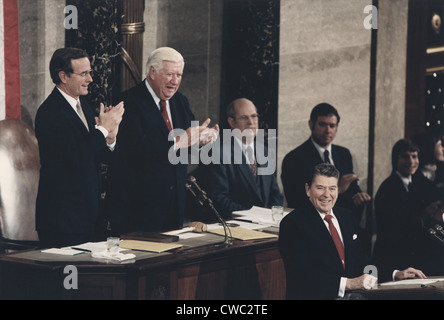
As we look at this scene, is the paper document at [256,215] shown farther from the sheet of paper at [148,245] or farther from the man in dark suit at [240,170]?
the sheet of paper at [148,245]

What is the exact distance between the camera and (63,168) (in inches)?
168

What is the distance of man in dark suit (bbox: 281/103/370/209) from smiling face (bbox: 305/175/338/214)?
1909mm

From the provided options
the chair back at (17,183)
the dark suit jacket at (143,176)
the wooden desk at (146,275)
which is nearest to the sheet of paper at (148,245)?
the wooden desk at (146,275)

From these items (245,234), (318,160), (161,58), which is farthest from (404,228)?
(161,58)

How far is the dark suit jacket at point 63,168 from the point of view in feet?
13.9

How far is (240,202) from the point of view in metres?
5.46

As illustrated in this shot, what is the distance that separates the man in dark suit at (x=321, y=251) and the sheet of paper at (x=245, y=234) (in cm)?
77

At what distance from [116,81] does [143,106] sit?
232cm

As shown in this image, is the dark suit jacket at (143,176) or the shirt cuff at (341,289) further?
the dark suit jacket at (143,176)

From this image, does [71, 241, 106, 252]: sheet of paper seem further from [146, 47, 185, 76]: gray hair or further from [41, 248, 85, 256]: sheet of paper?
[146, 47, 185, 76]: gray hair

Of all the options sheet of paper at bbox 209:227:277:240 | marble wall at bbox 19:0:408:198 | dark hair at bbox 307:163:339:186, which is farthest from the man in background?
dark hair at bbox 307:163:339:186

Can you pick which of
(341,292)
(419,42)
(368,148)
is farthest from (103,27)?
(341,292)

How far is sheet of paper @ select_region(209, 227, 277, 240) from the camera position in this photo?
4.45 meters

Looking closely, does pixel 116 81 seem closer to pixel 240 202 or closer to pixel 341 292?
pixel 240 202
